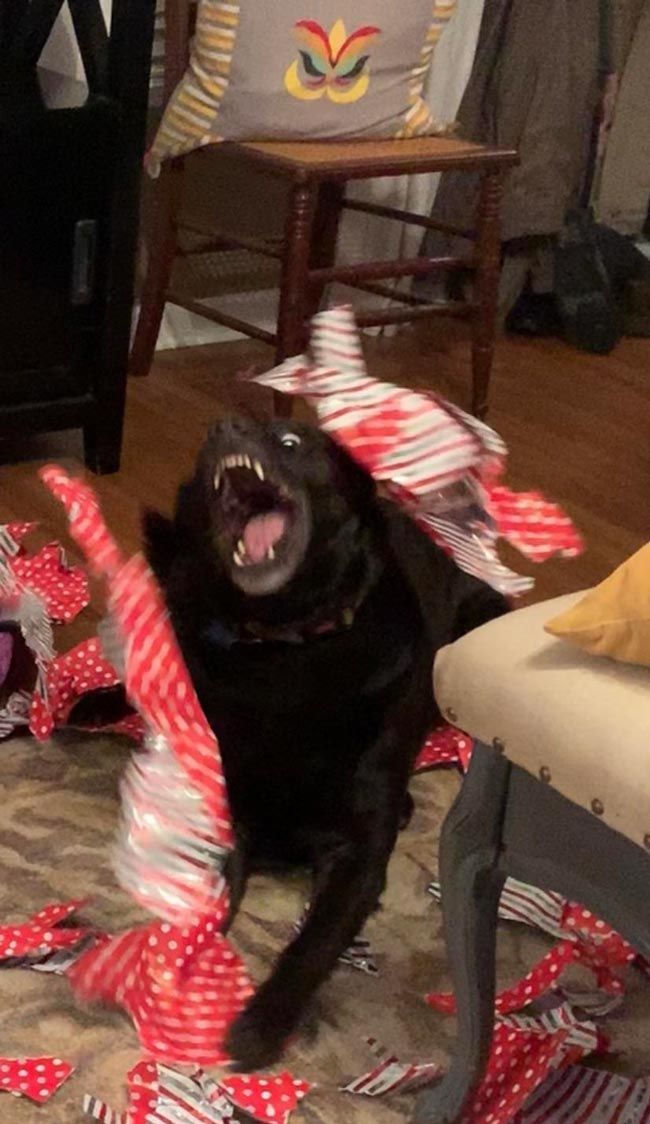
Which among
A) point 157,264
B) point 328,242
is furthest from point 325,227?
point 157,264

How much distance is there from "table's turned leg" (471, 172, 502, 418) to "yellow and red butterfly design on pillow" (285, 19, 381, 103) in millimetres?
299

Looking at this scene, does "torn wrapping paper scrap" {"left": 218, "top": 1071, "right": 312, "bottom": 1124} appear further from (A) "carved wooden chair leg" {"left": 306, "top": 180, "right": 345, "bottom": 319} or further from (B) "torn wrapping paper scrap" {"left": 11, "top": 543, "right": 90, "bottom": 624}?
(A) "carved wooden chair leg" {"left": 306, "top": 180, "right": 345, "bottom": 319}

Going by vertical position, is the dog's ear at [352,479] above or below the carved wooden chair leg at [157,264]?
above

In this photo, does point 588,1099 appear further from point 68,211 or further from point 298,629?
point 68,211

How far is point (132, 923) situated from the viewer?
4.20 ft

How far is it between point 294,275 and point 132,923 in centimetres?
126

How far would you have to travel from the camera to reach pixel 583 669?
85 cm

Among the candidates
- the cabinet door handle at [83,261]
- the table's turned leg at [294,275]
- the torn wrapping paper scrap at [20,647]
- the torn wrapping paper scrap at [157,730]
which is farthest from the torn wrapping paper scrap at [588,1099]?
the cabinet door handle at [83,261]

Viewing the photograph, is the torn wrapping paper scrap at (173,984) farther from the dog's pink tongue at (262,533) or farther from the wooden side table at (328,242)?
the wooden side table at (328,242)

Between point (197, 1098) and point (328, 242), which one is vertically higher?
point (328, 242)

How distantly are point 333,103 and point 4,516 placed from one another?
914 mm

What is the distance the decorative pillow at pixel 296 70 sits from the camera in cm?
224

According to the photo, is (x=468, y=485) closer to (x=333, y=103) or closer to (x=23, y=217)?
(x=23, y=217)

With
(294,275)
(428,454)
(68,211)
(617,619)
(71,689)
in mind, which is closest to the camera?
(617,619)
